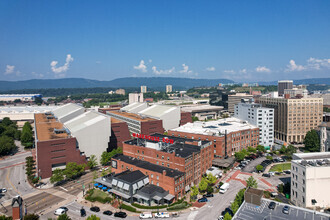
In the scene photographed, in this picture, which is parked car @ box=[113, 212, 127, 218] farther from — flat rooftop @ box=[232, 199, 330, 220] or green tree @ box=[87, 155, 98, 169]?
green tree @ box=[87, 155, 98, 169]

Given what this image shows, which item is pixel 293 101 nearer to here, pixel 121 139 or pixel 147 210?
pixel 121 139

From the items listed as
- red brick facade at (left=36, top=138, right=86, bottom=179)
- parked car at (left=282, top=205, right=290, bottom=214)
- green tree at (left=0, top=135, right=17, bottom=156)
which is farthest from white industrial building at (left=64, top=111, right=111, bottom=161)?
parked car at (left=282, top=205, right=290, bottom=214)


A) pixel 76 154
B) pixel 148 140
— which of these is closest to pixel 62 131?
pixel 76 154

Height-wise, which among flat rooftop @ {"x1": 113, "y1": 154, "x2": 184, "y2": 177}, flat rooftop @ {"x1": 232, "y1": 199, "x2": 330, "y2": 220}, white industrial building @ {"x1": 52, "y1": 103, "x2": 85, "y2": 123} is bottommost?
flat rooftop @ {"x1": 232, "y1": 199, "x2": 330, "y2": 220}

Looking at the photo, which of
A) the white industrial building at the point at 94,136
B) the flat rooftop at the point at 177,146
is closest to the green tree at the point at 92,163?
the white industrial building at the point at 94,136

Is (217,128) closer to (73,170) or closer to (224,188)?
(224,188)

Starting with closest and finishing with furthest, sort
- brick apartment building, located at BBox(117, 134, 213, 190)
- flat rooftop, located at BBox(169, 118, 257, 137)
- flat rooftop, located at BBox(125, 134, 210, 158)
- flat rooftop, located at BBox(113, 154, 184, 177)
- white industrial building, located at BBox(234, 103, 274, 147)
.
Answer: flat rooftop, located at BBox(113, 154, 184, 177), brick apartment building, located at BBox(117, 134, 213, 190), flat rooftop, located at BBox(125, 134, 210, 158), flat rooftop, located at BBox(169, 118, 257, 137), white industrial building, located at BBox(234, 103, 274, 147)
